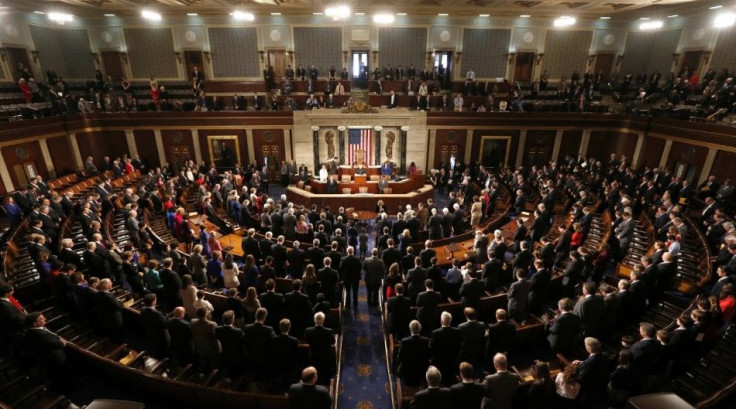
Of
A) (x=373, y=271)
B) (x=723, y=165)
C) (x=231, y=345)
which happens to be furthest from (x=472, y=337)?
(x=723, y=165)

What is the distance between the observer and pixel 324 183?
15180mm

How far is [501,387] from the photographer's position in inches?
151

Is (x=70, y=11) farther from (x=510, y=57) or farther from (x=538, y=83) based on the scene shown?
(x=538, y=83)

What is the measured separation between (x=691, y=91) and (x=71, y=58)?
32.1 metres

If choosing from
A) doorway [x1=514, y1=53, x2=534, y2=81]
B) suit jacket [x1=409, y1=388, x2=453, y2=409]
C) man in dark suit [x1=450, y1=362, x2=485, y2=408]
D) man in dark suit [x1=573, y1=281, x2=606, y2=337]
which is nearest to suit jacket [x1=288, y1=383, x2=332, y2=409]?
suit jacket [x1=409, y1=388, x2=453, y2=409]

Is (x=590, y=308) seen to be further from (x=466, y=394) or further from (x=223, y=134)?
(x=223, y=134)

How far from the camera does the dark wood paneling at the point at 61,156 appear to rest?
1491 centimetres

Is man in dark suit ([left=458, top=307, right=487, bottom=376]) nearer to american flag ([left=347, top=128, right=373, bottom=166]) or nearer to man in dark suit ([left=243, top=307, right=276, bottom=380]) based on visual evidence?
man in dark suit ([left=243, top=307, right=276, bottom=380])

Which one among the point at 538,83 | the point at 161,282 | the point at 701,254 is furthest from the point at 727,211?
the point at 161,282

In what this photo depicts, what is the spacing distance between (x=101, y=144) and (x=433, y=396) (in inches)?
783

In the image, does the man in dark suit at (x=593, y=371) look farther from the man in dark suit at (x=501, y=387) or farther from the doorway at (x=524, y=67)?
the doorway at (x=524, y=67)

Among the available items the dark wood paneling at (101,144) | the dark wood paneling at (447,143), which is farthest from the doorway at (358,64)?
the dark wood paneling at (101,144)

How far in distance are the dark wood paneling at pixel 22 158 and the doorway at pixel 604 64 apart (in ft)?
92.6

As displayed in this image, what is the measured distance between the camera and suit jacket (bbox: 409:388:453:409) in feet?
11.9
